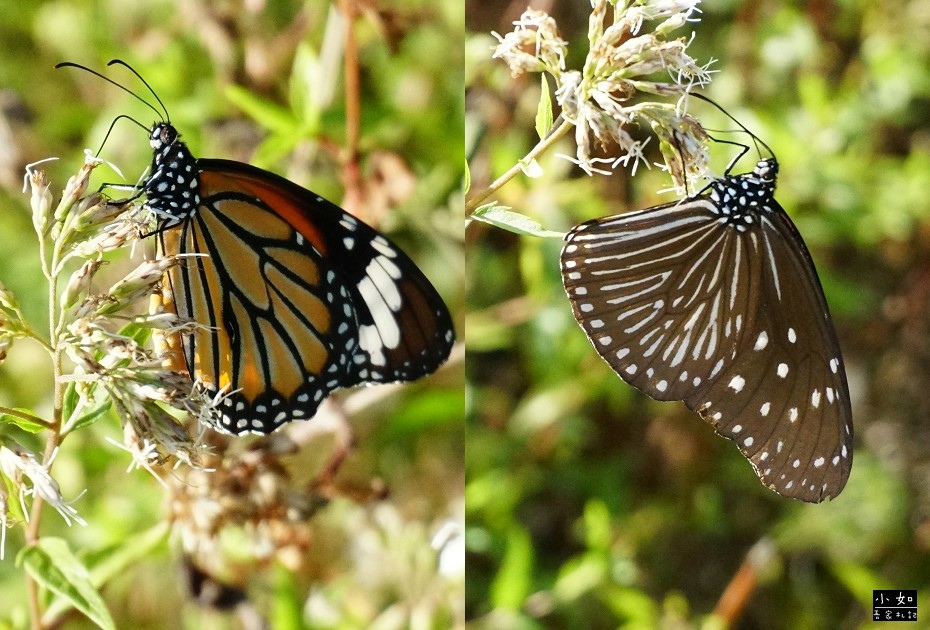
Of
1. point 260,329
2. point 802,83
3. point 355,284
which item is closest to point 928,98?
point 802,83

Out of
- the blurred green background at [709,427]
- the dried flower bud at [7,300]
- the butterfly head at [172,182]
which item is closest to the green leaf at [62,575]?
the dried flower bud at [7,300]

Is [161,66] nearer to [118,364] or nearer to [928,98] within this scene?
[118,364]

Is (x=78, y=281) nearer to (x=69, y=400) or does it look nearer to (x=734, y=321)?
(x=69, y=400)

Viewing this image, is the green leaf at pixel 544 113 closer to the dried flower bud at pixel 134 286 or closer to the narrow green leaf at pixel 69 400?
the dried flower bud at pixel 134 286

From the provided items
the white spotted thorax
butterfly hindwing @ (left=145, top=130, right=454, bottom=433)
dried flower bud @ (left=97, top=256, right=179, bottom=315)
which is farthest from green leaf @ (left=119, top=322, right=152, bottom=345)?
the white spotted thorax

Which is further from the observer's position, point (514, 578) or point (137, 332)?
point (514, 578)

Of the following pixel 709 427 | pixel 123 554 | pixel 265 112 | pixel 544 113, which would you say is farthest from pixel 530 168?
pixel 709 427

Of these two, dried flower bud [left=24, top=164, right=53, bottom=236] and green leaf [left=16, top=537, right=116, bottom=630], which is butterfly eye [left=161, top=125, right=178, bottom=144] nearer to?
dried flower bud [left=24, top=164, right=53, bottom=236]
